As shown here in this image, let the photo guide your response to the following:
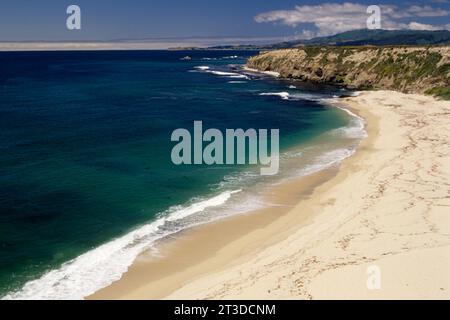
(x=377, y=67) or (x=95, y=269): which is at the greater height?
(x=377, y=67)

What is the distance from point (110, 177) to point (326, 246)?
60.7 feet

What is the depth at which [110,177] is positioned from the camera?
111ft

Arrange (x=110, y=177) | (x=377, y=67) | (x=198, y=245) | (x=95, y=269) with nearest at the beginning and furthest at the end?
(x=95, y=269) → (x=198, y=245) → (x=110, y=177) → (x=377, y=67)

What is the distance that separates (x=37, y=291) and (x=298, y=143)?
3234 centimetres

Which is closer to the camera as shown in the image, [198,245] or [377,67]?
[198,245]

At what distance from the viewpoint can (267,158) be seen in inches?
1575

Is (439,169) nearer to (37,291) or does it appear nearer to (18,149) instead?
(37,291)

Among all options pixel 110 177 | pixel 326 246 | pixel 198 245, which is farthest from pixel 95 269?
pixel 110 177

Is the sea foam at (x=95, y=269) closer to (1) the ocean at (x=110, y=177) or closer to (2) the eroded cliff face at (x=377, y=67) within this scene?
(1) the ocean at (x=110, y=177)

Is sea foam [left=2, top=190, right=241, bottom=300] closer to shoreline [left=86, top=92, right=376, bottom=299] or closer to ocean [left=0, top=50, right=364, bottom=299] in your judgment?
ocean [left=0, top=50, right=364, bottom=299]

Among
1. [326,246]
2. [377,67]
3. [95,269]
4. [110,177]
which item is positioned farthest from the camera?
[377,67]

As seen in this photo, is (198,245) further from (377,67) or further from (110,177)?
(377,67)

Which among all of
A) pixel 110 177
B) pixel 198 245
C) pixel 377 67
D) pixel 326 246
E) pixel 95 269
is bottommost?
pixel 95 269
